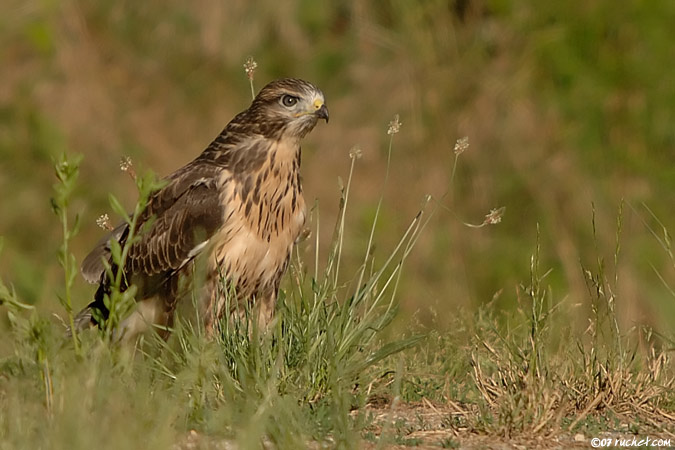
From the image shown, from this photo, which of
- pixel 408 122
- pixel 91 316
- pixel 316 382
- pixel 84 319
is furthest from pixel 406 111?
pixel 316 382

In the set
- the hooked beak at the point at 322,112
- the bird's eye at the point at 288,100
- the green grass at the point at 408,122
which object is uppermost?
the bird's eye at the point at 288,100

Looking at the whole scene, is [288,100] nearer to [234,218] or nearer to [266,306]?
[234,218]

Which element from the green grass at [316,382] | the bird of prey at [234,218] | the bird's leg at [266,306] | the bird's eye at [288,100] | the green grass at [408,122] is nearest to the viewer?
the green grass at [316,382]

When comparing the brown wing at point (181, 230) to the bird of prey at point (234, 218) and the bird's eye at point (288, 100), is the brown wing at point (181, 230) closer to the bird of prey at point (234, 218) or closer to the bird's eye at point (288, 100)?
the bird of prey at point (234, 218)

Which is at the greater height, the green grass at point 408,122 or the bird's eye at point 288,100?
the bird's eye at point 288,100

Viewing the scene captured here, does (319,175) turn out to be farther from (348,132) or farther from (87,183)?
(87,183)

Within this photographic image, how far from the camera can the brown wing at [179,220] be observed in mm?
6391

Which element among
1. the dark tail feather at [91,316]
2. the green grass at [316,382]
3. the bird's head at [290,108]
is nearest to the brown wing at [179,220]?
the dark tail feather at [91,316]

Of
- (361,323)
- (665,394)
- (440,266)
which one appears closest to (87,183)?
(440,266)

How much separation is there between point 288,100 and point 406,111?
4705 millimetres

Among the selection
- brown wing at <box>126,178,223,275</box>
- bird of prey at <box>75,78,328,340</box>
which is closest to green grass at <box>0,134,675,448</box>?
bird of prey at <box>75,78,328,340</box>

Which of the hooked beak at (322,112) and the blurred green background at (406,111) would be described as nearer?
the hooked beak at (322,112)

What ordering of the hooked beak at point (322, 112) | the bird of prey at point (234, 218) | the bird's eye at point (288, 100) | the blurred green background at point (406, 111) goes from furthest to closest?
the blurred green background at point (406, 111) < the bird's eye at point (288, 100) < the hooked beak at point (322, 112) < the bird of prey at point (234, 218)

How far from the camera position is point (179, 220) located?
21.4 ft
